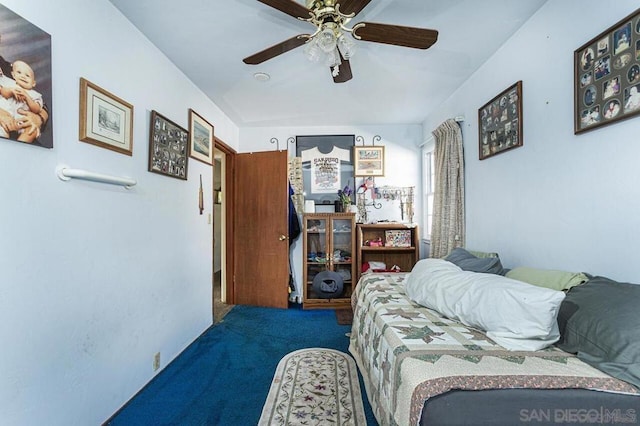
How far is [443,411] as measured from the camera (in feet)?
3.10

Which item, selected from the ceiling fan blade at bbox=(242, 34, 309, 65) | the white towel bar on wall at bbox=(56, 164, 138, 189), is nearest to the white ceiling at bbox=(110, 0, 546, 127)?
the ceiling fan blade at bbox=(242, 34, 309, 65)

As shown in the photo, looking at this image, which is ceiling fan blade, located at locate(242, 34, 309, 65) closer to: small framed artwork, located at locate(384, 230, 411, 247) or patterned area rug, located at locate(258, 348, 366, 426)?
patterned area rug, located at locate(258, 348, 366, 426)

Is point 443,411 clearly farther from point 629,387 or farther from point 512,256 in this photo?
point 512,256

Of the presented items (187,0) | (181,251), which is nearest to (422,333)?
(181,251)

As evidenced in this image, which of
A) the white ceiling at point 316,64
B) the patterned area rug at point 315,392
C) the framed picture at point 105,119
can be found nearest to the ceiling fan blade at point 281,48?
the white ceiling at point 316,64

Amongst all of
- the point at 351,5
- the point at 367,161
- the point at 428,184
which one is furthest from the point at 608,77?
the point at 367,161

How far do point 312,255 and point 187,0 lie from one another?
290cm

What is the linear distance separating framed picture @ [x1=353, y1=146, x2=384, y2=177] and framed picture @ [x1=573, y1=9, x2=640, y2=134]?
8.14 ft

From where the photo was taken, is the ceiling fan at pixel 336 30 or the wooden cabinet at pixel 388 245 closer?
the ceiling fan at pixel 336 30

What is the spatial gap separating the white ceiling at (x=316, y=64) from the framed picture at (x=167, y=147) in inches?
21.5

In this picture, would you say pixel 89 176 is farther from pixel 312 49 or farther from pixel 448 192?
pixel 448 192

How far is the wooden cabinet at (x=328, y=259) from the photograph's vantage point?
11.7ft

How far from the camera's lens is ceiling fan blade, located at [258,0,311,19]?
132 centimetres

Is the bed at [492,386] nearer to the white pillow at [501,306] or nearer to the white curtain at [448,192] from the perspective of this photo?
the white pillow at [501,306]
